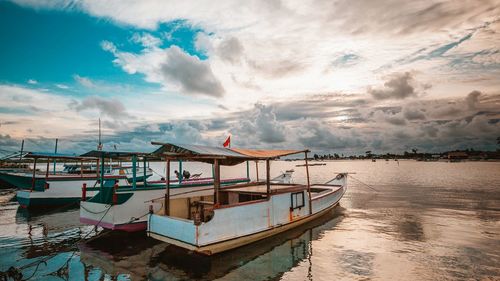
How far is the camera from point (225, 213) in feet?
28.0

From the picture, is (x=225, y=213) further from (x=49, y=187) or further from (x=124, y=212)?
(x=49, y=187)

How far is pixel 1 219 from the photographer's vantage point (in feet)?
50.8

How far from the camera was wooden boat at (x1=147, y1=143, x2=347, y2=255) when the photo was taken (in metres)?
8.14

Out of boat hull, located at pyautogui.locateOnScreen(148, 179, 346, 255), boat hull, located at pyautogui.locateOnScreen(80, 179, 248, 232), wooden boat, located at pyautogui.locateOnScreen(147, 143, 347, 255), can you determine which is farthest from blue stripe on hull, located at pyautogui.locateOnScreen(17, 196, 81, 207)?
boat hull, located at pyautogui.locateOnScreen(148, 179, 346, 255)

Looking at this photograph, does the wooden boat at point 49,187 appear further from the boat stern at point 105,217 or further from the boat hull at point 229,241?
the boat hull at point 229,241

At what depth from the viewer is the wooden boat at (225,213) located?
320 inches

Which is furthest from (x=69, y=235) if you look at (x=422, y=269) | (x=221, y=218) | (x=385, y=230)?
(x=385, y=230)

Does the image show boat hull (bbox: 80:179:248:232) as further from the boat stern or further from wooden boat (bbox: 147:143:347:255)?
wooden boat (bbox: 147:143:347:255)

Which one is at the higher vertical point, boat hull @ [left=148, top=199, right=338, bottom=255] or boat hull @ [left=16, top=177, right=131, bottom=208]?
boat hull @ [left=16, top=177, right=131, bottom=208]

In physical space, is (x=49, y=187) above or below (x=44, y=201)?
above

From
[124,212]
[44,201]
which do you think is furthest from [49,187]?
[124,212]

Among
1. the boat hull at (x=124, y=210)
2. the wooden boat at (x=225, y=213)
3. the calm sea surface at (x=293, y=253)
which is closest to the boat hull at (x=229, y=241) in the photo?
the wooden boat at (x=225, y=213)

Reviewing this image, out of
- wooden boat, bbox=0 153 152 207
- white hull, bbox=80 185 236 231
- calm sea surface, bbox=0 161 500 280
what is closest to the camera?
calm sea surface, bbox=0 161 500 280

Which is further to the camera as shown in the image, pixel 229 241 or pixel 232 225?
pixel 232 225
